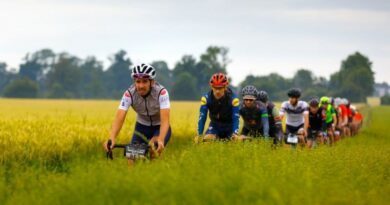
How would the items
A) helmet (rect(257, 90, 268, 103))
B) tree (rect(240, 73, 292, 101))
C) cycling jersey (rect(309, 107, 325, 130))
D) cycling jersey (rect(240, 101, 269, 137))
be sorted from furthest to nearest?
tree (rect(240, 73, 292, 101)), cycling jersey (rect(309, 107, 325, 130)), helmet (rect(257, 90, 268, 103)), cycling jersey (rect(240, 101, 269, 137))

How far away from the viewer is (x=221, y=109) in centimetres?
1310

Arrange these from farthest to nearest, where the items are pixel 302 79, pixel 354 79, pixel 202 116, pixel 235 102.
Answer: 1. pixel 302 79
2. pixel 354 79
3. pixel 202 116
4. pixel 235 102

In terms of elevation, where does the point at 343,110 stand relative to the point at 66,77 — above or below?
below

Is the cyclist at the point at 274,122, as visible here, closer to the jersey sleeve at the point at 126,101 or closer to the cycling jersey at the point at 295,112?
the cycling jersey at the point at 295,112

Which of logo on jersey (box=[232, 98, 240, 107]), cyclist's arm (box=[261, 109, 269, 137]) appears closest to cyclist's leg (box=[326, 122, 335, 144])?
cyclist's arm (box=[261, 109, 269, 137])

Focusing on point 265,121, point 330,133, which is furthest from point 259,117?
point 330,133

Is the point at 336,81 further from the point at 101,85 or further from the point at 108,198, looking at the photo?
the point at 108,198

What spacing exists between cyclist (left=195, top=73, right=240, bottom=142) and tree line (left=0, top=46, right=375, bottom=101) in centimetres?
12425

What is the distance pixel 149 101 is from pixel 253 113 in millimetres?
4499

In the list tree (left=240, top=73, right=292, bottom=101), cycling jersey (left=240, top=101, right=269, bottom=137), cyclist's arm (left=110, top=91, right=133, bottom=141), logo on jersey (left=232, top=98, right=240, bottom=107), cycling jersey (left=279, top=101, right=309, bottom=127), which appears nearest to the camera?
cyclist's arm (left=110, top=91, right=133, bottom=141)

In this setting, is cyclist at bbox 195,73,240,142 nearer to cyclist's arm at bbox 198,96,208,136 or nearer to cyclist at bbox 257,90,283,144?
cyclist's arm at bbox 198,96,208,136

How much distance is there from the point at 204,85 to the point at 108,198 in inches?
6034

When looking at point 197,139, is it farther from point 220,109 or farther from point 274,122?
point 274,122

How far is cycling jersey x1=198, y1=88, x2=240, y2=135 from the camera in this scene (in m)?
12.8
